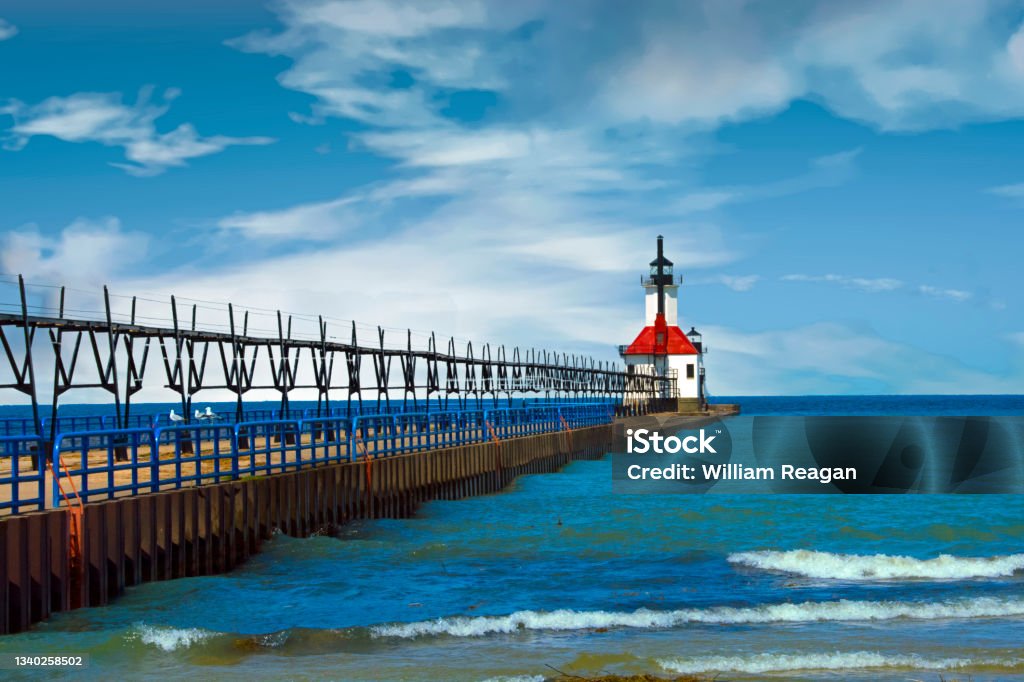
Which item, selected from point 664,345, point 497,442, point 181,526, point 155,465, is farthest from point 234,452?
point 664,345

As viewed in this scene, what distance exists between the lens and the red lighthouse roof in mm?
109062

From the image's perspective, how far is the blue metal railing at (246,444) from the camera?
16.5m

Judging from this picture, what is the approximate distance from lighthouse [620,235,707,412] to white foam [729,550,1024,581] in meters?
85.5

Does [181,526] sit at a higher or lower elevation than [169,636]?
higher

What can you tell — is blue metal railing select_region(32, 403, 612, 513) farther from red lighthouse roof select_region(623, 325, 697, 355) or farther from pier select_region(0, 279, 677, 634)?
red lighthouse roof select_region(623, 325, 697, 355)

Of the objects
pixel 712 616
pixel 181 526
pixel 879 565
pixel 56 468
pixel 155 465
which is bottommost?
pixel 879 565

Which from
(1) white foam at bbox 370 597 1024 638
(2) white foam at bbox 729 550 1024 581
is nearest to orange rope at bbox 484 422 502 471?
(2) white foam at bbox 729 550 1024 581

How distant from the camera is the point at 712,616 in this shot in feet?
52.1

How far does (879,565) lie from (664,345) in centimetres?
8865

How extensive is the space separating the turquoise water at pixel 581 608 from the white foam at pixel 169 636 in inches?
1.1

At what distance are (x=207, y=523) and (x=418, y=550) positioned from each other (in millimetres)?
4877

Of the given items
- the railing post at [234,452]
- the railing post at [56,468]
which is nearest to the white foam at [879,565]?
the railing post at [234,452]

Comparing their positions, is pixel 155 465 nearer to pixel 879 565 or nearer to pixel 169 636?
pixel 169 636

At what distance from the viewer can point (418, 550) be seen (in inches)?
879
